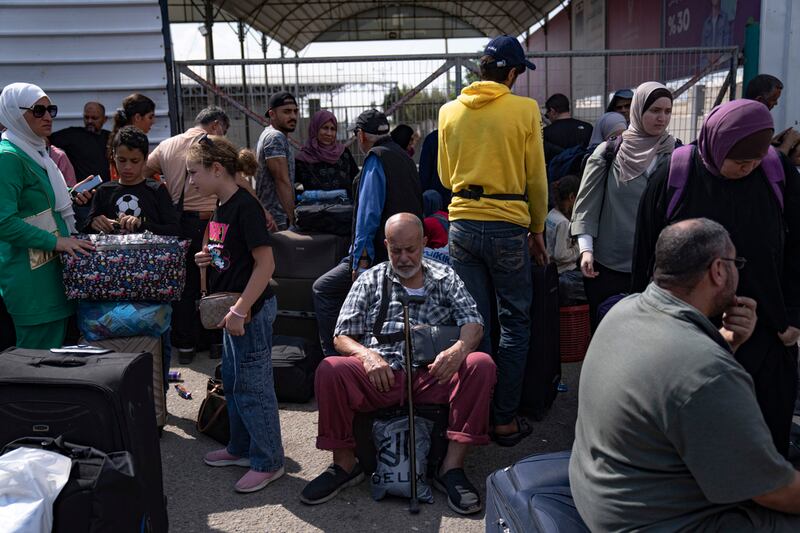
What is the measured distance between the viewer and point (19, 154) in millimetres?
3738

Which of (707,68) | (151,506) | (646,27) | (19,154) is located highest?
(646,27)

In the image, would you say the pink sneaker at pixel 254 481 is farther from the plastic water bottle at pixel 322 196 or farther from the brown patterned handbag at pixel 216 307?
the plastic water bottle at pixel 322 196

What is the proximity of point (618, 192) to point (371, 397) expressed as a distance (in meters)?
1.70

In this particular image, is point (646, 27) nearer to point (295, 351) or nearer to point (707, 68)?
point (707, 68)

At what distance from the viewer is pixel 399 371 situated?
3604 mm

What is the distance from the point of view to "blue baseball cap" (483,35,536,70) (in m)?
3.86

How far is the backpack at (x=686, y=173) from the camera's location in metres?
2.89

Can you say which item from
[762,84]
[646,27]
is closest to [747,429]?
[762,84]

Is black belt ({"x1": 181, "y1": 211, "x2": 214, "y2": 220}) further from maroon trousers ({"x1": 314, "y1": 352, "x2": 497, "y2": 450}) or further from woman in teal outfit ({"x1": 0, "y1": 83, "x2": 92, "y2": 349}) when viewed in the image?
maroon trousers ({"x1": 314, "y1": 352, "x2": 497, "y2": 450})

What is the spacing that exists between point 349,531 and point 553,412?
1.79 meters

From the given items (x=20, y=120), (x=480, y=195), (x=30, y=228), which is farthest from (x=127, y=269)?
(x=480, y=195)

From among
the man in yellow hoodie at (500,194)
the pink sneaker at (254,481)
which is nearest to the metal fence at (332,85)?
the man in yellow hoodie at (500,194)

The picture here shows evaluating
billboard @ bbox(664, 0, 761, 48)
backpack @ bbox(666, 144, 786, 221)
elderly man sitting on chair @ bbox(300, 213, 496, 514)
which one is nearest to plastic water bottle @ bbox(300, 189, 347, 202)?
elderly man sitting on chair @ bbox(300, 213, 496, 514)

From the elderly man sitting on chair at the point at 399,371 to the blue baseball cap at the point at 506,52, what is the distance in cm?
101
